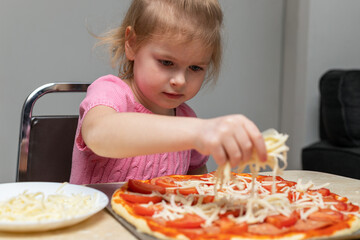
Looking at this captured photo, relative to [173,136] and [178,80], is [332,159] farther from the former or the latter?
[173,136]

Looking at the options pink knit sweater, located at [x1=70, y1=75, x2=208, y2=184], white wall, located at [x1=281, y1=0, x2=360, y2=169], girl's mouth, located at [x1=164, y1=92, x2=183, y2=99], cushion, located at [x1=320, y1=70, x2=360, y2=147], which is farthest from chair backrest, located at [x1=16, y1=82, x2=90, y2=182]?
white wall, located at [x1=281, y1=0, x2=360, y2=169]

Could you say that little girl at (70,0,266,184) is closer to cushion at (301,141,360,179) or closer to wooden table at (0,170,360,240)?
wooden table at (0,170,360,240)

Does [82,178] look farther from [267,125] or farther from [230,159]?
[267,125]

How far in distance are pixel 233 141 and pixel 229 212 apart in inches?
6.1

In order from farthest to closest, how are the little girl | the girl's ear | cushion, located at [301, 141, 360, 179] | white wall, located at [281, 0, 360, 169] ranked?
white wall, located at [281, 0, 360, 169], cushion, located at [301, 141, 360, 179], the girl's ear, the little girl

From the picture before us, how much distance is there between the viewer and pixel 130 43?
1.41 metres

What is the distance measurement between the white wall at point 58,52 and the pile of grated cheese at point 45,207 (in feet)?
6.82

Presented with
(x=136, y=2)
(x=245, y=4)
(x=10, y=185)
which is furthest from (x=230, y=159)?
(x=245, y=4)

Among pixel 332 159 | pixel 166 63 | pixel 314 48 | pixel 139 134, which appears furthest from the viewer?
pixel 314 48

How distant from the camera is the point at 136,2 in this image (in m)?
1.41

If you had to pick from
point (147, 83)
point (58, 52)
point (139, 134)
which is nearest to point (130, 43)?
point (147, 83)

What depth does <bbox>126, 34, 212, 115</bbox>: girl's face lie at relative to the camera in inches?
49.3

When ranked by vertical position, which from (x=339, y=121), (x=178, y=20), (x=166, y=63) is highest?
(x=178, y=20)

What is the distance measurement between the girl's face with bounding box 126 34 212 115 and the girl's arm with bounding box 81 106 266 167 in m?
0.27
